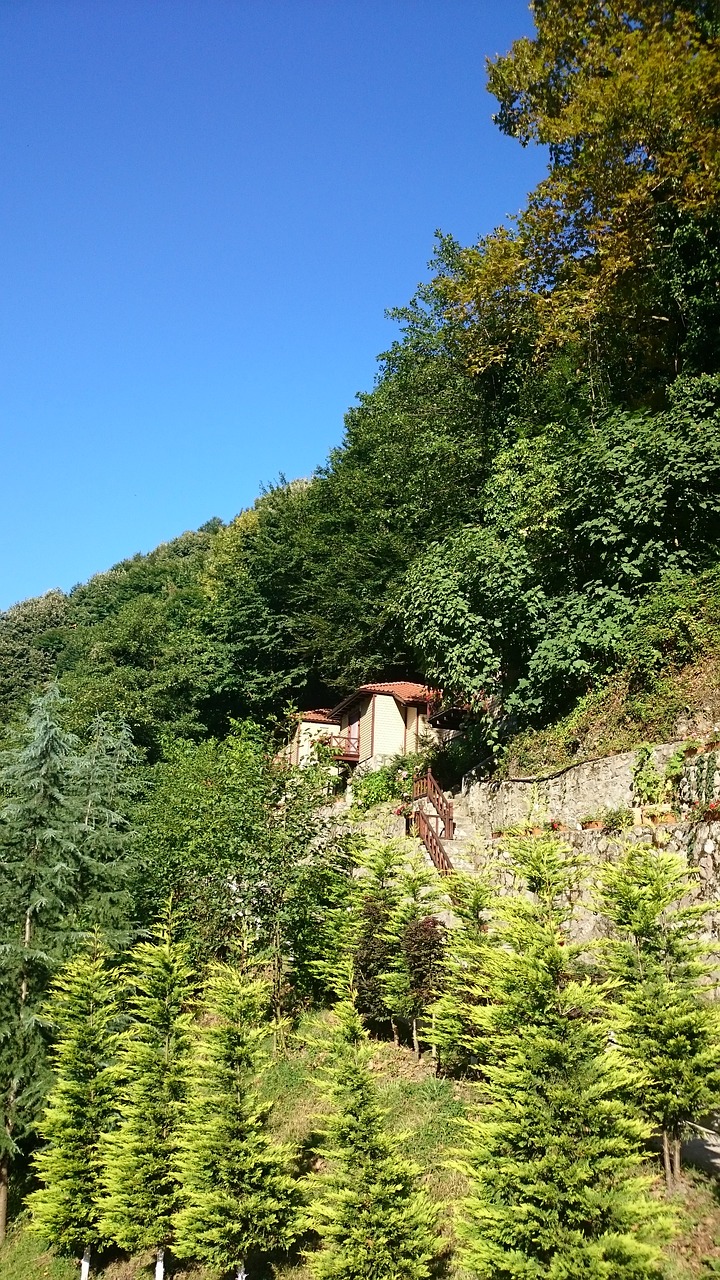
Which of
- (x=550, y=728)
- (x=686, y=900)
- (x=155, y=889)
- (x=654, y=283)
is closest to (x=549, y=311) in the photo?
(x=654, y=283)

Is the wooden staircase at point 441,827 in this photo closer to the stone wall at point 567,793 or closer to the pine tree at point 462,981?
the stone wall at point 567,793

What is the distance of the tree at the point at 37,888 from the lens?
504 inches

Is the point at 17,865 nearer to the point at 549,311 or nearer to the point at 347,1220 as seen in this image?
the point at 347,1220

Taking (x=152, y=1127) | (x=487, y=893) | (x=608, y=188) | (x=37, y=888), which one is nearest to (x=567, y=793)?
(x=487, y=893)

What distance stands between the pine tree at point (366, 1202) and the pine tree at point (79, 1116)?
4.38 m

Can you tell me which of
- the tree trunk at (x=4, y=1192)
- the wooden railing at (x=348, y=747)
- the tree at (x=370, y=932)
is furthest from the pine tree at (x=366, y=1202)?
the wooden railing at (x=348, y=747)

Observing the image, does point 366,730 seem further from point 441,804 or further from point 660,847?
point 660,847

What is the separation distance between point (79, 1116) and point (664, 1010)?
335 inches

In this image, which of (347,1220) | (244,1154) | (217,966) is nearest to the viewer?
(347,1220)

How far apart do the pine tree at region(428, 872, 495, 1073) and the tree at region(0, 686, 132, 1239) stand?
7327mm

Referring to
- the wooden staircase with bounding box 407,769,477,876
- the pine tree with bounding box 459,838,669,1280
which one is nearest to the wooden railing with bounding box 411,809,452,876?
the wooden staircase with bounding box 407,769,477,876

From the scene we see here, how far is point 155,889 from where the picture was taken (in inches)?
664

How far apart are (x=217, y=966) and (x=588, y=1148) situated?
17.9ft

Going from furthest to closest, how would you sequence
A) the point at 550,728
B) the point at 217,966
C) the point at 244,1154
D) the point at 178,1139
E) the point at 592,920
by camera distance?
1. the point at 550,728
2. the point at 592,920
3. the point at 217,966
4. the point at 178,1139
5. the point at 244,1154
